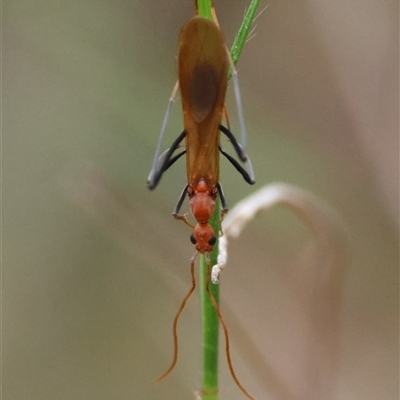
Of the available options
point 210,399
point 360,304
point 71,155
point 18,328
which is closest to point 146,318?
point 18,328

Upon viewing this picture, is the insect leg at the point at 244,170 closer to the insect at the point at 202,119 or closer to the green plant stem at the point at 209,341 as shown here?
the insect at the point at 202,119

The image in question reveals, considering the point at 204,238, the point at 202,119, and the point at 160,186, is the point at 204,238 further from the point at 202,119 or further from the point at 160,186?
the point at 160,186

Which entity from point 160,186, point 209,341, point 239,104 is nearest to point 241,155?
point 239,104

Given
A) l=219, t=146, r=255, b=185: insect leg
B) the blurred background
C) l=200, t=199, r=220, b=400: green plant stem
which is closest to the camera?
l=200, t=199, r=220, b=400: green plant stem

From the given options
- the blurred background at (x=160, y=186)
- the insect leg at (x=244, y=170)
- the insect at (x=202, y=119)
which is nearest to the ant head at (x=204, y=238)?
the insect at (x=202, y=119)

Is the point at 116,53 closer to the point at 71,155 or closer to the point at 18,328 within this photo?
the point at 71,155

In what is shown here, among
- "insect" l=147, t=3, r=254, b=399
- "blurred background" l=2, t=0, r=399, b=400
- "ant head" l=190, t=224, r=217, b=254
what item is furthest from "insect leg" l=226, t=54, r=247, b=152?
"blurred background" l=2, t=0, r=399, b=400

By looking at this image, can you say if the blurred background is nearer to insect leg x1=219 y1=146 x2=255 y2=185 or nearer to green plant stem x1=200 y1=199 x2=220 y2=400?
insect leg x1=219 y1=146 x2=255 y2=185
